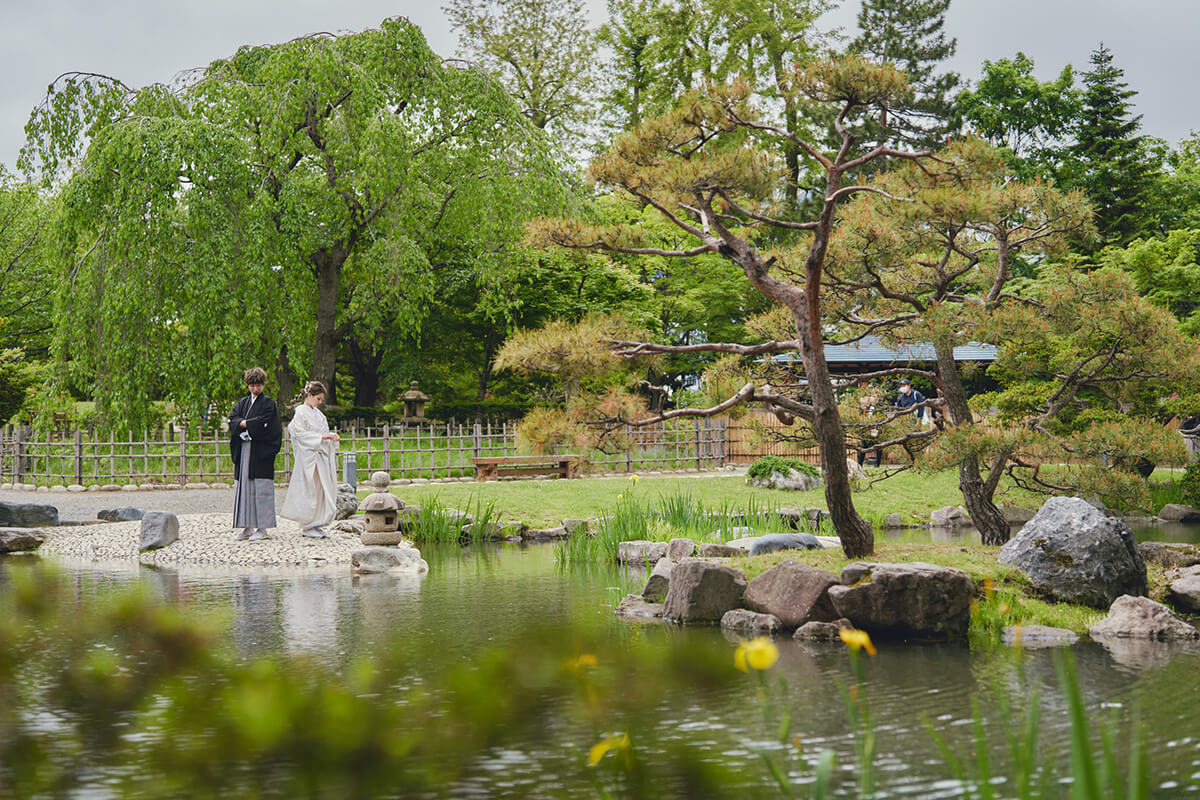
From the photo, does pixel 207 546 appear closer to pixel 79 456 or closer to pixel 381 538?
pixel 381 538

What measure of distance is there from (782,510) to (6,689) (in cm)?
954

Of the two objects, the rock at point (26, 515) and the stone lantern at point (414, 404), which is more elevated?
the stone lantern at point (414, 404)

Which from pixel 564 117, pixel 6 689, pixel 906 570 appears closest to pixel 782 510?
pixel 906 570

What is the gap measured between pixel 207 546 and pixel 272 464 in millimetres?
990

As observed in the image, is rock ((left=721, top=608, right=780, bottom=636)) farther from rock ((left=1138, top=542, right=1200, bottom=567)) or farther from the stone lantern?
the stone lantern

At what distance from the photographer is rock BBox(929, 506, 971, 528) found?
45.8ft

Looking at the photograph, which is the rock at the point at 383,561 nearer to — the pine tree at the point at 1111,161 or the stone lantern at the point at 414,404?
the stone lantern at the point at 414,404

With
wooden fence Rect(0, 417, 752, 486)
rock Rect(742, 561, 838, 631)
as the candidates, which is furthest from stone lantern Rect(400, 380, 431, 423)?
rock Rect(742, 561, 838, 631)

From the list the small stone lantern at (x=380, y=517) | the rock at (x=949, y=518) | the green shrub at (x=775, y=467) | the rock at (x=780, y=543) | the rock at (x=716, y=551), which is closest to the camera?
the rock at (x=780, y=543)

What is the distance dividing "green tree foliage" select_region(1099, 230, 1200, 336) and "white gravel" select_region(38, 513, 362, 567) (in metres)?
13.2

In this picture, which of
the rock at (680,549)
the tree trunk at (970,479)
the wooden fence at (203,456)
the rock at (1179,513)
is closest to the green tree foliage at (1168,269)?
the rock at (1179,513)

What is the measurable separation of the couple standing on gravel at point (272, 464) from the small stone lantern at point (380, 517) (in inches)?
32.4

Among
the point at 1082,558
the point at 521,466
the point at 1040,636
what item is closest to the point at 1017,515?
the point at 521,466

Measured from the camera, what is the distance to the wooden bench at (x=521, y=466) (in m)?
17.6
